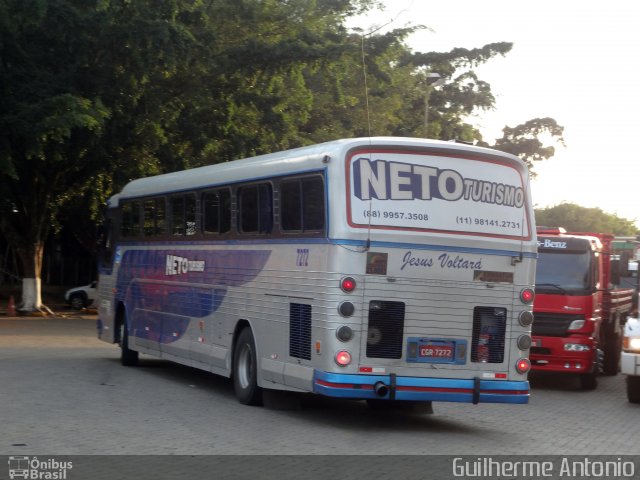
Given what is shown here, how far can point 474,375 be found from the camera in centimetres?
1301

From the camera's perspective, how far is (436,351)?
12.9 m

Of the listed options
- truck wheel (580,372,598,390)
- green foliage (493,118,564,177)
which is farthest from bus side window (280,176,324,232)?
green foliage (493,118,564,177)

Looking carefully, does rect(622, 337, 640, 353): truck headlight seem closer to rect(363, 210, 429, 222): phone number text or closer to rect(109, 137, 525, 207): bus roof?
rect(109, 137, 525, 207): bus roof

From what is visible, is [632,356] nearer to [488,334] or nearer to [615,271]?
[615,271]

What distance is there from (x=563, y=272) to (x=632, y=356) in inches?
113

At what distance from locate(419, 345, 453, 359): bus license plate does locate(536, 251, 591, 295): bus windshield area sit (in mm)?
5878

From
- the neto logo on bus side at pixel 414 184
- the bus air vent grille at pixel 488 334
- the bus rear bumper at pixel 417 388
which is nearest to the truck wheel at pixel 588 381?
the bus rear bumper at pixel 417 388

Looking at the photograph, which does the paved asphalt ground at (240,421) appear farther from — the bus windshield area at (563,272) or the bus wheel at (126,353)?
the bus windshield area at (563,272)

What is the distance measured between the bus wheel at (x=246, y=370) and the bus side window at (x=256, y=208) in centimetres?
139

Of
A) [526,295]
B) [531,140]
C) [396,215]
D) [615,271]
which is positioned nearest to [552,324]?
[615,271]

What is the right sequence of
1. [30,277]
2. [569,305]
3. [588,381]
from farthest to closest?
[30,277] < [588,381] < [569,305]

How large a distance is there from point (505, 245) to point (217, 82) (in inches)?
790

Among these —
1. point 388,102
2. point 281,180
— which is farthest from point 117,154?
point 281,180

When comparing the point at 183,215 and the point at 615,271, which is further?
the point at 615,271
